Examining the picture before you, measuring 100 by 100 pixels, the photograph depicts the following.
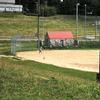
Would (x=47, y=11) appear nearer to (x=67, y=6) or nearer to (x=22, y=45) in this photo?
(x=67, y=6)

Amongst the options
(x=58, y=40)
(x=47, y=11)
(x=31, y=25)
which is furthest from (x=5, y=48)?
(x=47, y=11)

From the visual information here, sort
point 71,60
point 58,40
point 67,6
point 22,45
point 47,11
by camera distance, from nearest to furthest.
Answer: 1. point 71,60
2. point 22,45
3. point 58,40
4. point 47,11
5. point 67,6

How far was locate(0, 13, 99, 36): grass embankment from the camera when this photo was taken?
6919 cm

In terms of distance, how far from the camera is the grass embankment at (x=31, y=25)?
6919 cm

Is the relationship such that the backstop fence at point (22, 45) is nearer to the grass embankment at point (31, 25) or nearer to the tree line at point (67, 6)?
the grass embankment at point (31, 25)

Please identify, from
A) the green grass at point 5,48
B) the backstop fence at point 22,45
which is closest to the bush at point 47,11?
the green grass at point 5,48

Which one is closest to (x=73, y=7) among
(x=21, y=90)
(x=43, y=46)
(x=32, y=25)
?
(x=32, y=25)

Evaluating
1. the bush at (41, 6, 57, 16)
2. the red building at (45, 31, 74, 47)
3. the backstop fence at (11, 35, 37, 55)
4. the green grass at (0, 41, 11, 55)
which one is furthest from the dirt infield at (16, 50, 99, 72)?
the bush at (41, 6, 57, 16)

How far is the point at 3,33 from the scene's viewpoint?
66312mm

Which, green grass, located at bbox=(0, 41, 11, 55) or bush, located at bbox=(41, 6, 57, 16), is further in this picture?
bush, located at bbox=(41, 6, 57, 16)

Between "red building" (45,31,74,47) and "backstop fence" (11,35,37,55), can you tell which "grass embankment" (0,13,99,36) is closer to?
"backstop fence" (11,35,37,55)

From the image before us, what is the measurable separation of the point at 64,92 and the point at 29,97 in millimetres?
955

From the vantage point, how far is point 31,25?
74562 millimetres

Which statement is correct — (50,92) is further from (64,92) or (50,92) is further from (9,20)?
(9,20)
